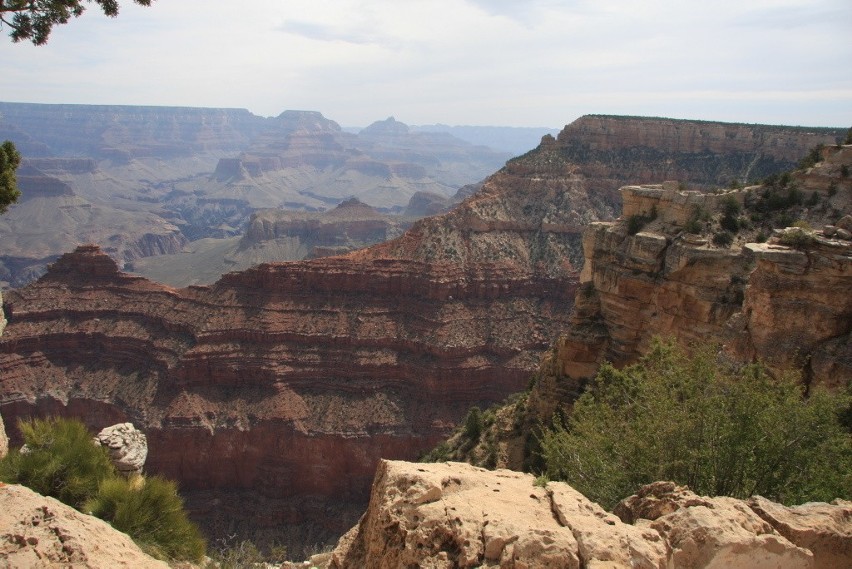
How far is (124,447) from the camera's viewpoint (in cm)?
1459

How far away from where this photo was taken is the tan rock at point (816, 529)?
321 inches

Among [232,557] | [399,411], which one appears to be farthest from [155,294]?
[232,557]

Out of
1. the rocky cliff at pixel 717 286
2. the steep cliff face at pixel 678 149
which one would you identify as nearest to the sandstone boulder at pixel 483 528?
the rocky cliff at pixel 717 286

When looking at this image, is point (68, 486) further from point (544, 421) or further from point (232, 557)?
point (544, 421)

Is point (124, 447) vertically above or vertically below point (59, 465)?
below

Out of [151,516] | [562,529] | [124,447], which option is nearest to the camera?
[562,529]

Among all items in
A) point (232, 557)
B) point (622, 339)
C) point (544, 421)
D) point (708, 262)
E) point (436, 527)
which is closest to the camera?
point (436, 527)

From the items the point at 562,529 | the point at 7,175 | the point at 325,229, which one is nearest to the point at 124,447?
the point at 7,175

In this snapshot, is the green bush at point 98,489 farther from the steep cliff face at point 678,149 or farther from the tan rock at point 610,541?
the steep cliff face at point 678,149

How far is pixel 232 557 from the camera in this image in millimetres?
17188

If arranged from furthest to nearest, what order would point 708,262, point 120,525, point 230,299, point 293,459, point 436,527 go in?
point 230,299 < point 293,459 < point 708,262 < point 120,525 < point 436,527

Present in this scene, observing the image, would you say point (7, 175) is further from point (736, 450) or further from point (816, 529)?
point (816, 529)

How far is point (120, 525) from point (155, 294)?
5360 cm

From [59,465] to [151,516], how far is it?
6.69 ft
